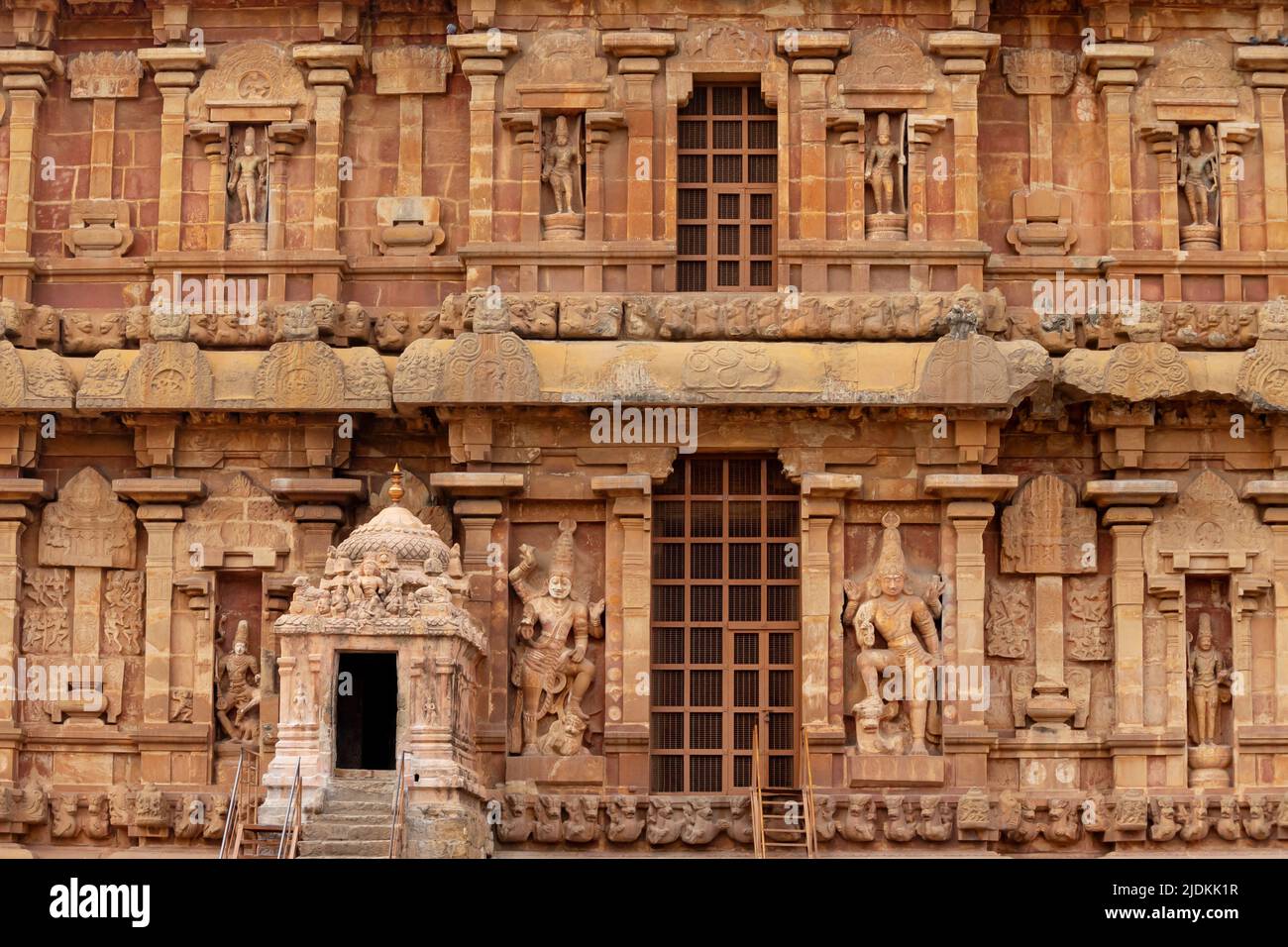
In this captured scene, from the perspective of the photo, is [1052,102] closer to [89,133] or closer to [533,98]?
[533,98]

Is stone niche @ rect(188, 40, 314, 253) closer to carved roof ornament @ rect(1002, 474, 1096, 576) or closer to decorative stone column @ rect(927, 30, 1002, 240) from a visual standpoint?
decorative stone column @ rect(927, 30, 1002, 240)

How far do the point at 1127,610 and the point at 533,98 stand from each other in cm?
986

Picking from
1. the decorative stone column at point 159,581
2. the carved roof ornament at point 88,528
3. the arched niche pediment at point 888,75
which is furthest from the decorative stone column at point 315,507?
the arched niche pediment at point 888,75

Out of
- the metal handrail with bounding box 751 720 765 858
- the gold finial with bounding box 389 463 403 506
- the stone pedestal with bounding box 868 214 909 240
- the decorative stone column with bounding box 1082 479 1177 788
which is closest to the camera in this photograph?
the metal handrail with bounding box 751 720 765 858

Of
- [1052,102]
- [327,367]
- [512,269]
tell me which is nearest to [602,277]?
[512,269]

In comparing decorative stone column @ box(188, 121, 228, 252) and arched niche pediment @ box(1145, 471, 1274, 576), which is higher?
decorative stone column @ box(188, 121, 228, 252)

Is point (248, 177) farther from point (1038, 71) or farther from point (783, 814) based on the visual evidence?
point (783, 814)

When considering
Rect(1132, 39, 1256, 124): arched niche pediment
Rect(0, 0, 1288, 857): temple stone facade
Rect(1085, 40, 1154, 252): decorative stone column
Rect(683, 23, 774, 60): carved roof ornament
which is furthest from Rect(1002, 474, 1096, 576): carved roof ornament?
Rect(683, 23, 774, 60): carved roof ornament

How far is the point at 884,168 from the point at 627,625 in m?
6.74

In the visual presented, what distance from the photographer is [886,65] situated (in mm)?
41156

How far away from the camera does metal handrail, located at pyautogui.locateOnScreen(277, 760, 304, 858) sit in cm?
3550

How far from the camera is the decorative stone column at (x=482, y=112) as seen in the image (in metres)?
40.8

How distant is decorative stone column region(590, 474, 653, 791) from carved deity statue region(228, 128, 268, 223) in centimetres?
586

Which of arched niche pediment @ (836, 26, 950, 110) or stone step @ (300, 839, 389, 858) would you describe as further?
arched niche pediment @ (836, 26, 950, 110)
